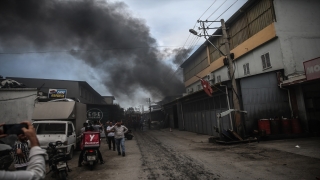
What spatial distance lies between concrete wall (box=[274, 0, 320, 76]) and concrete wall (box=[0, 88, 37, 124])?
56.0 ft

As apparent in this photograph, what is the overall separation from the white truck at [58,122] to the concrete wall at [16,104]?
4687mm

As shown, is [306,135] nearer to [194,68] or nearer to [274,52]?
[274,52]

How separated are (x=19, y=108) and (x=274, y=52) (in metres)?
17.8

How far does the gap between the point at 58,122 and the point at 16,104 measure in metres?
7.05

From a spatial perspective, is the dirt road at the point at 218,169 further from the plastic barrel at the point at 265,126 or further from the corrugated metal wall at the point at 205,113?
the corrugated metal wall at the point at 205,113

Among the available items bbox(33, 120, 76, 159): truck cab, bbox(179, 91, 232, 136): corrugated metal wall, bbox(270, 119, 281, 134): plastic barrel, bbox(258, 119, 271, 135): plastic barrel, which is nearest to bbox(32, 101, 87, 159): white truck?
bbox(33, 120, 76, 159): truck cab

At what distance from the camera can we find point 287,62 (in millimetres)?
13008

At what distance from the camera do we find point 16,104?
14.1 meters

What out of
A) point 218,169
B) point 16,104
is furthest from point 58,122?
point 218,169

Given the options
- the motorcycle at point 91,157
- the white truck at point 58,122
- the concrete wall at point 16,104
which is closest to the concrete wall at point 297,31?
the motorcycle at point 91,157

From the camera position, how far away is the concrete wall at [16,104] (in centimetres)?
1391

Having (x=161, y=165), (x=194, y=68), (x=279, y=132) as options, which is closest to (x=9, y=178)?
(x=161, y=165)

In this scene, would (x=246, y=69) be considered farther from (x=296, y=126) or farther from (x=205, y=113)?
(x=296, y=126)

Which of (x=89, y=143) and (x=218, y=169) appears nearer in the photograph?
(x=218, y=169)
